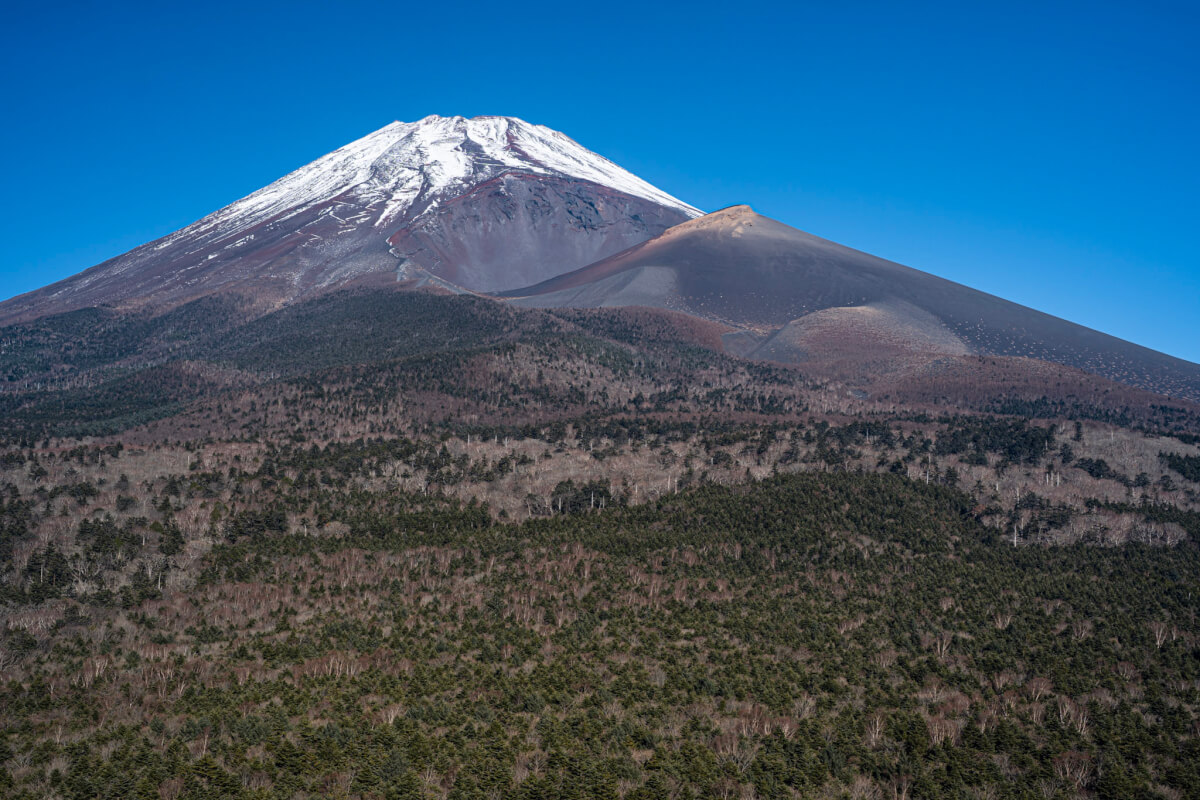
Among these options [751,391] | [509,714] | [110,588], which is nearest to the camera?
[509,714]

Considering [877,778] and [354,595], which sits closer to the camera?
[877,778]

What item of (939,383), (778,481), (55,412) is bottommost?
(55,412)

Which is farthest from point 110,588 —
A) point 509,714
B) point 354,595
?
point 509,714

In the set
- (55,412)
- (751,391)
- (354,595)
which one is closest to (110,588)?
(354,595)

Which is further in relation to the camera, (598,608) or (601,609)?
(598,608)

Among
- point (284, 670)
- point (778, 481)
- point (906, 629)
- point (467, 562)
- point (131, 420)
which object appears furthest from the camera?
point (131, 420)

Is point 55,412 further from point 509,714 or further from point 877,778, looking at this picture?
point 877,778

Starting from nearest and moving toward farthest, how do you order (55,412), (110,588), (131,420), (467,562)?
1. (110,588)
2. (467,562)
3. (131,420)
4. (55,412)

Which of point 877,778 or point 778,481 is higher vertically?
point 778,481

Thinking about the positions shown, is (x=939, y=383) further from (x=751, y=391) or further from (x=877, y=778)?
(x=877, y=778)
